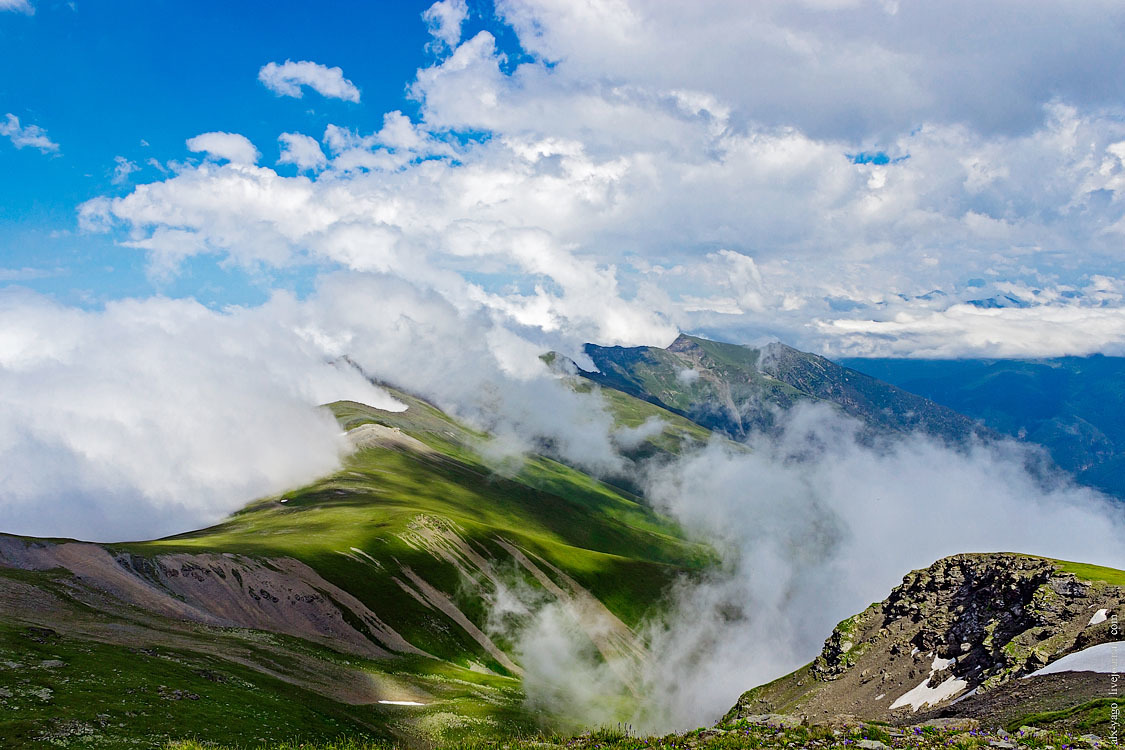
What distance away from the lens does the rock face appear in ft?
195

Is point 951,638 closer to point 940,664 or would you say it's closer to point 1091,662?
point 940,664

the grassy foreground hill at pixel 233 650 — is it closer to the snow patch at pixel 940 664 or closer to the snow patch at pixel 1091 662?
the snow patch at pixel 1091 662

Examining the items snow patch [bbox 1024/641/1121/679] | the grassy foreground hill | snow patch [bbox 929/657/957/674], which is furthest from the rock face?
the grassy foreground hill

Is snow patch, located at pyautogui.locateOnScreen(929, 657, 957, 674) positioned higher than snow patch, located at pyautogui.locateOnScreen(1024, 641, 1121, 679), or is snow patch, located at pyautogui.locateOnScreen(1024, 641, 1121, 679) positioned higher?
snow patch, located at pyautogui.locateOnScreen(1024, 641, 1121, 679)

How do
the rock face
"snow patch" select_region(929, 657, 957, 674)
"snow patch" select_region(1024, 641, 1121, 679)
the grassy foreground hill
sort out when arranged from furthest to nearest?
1. "snow patch" select_region(929, 657, 957, 674)
2. the rock face
3. the grassy foreground hill
4. "snow patch" select_region(1024, 641, 1121, 679)

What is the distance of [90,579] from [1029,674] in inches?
5147

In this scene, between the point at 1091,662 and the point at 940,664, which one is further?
the point at 940,664

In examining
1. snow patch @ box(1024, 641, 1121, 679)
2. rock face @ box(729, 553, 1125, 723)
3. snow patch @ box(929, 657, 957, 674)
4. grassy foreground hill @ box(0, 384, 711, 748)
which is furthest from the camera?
snow patch @ box(929, 657, 957, 674)

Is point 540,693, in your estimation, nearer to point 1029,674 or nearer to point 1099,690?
point 1029,674

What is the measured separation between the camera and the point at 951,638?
7850 centimetres

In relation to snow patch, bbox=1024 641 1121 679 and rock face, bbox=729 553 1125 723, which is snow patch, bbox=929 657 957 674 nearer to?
rock face, bbox=729 553 1125 723

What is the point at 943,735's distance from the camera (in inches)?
1220

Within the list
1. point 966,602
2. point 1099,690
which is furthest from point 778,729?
point 966,602

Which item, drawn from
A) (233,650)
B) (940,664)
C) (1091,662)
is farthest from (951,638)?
(233,650)
